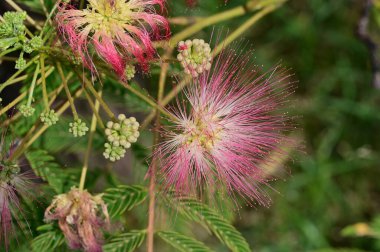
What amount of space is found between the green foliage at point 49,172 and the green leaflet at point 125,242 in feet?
1.06

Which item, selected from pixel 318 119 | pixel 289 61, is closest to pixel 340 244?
pixel 318 119

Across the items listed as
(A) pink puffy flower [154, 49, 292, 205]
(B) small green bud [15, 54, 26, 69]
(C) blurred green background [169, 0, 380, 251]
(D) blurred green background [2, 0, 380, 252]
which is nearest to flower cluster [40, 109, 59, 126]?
(B) small green bud [15, 54, 26, 69]

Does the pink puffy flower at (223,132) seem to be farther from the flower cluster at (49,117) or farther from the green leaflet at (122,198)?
the flower cluster at (49,117)

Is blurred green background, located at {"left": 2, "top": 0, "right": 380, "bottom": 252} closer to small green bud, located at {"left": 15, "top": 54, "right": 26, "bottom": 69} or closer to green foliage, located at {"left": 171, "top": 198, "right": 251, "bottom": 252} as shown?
green foliage, located at {"left": 171, "top": 198, "right": 251, "bottom": 252}

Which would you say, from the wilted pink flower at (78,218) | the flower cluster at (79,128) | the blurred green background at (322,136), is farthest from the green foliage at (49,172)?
the blurred green background at (322,136)

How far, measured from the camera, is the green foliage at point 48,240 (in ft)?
7.20

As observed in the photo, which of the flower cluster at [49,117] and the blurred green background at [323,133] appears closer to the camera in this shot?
the flower cluster at [49,117]

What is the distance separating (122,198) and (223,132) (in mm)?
514

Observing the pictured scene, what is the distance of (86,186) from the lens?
9.28 feet

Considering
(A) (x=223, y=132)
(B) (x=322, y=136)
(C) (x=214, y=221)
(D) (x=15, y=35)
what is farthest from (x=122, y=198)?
(B) (x=322, y=136)

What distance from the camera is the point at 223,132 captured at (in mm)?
2348

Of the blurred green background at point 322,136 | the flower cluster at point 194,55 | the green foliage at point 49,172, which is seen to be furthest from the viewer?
the blurred green background at point 322,136

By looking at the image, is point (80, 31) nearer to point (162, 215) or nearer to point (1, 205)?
point (1, 205)

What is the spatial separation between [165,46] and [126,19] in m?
0.22
